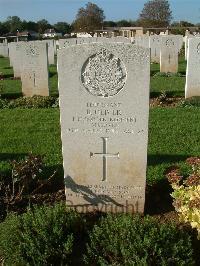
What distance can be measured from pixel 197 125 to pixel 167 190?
3.14 meters

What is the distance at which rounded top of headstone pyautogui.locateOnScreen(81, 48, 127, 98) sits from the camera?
176 inches

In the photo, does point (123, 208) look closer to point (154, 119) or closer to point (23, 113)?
point (154, 119)

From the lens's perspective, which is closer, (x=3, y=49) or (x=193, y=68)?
(x=193, y=68)

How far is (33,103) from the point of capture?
11.3 metres

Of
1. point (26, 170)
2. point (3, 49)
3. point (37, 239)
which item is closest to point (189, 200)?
point (37, 239)

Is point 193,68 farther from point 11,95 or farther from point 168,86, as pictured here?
point 11,95

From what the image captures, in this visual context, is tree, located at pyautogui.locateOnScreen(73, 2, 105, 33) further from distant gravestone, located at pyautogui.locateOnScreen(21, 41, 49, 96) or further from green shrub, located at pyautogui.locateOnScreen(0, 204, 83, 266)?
green shrub, located at pyautogui.locateOnScreen(0, 204, 83, 266)

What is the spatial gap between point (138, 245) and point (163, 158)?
2.84 metres

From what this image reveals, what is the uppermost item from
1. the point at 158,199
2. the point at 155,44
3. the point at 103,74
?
the point at 155,44

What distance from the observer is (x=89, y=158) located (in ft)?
16.1

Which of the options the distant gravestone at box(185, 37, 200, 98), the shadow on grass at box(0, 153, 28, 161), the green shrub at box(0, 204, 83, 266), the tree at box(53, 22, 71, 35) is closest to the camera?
the green shrub at box(0, 204, 83, 266)

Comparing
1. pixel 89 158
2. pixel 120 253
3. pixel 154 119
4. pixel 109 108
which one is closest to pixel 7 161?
pixel 89 158

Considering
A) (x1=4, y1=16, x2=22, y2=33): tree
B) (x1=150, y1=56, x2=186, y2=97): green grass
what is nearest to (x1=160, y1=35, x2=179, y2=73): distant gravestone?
(x1=150, y1=56, x2=186, y2=97): green grass

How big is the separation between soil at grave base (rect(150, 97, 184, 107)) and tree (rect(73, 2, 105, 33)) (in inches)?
1839
